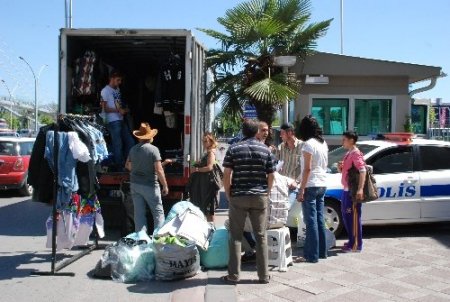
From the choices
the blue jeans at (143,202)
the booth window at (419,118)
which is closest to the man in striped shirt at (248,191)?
the blue jeans at (143,202)

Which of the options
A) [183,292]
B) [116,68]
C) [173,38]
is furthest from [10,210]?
[183,292]

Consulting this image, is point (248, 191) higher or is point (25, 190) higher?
point (248, 191)

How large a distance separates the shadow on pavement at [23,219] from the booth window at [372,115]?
810 centimetres

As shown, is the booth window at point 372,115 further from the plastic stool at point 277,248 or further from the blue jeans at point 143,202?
the plastic stool at point 277,248

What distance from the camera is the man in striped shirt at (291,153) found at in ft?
26.7

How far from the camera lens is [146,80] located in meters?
11.7

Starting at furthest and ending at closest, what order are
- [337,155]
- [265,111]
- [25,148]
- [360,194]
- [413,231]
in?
[25,148] < [265,111] < [337,155] < [413,231] < [360,194]

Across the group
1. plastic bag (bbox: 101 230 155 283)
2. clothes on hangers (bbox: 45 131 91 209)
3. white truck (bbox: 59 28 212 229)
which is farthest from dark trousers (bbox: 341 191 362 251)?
clothes on hangers (bbox: 45 131 91 209)

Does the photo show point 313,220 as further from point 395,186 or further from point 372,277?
point 395,186

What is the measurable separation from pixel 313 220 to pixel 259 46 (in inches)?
269

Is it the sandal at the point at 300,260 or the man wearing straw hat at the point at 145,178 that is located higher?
the man wearing straw hat at the point at 145,178

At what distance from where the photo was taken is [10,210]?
40.0 feet

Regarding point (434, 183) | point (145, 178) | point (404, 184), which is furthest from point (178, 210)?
point (434, 183)

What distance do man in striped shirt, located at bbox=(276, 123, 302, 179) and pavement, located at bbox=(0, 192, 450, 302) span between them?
1202 mm
